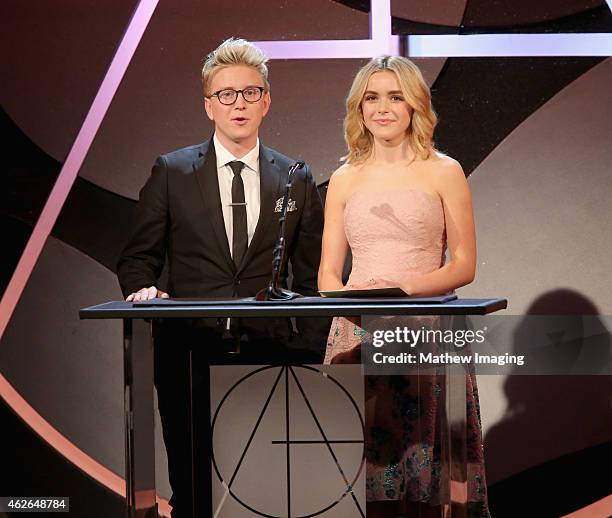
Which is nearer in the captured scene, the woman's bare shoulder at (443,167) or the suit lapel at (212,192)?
the woman's bare shoulder at (443,167)

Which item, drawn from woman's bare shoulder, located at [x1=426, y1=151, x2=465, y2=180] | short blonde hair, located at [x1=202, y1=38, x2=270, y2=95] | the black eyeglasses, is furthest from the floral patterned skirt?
short blonde hair, located at [x1=202, y1=38, x2=270, y2=95]

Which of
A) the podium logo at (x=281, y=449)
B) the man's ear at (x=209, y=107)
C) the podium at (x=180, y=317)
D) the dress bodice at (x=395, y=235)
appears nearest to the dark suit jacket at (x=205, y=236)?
the man's ear at (x=209, y=107)

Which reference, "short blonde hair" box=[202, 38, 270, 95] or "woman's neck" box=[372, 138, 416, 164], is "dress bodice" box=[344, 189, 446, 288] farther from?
"short blonde hair" box=[202, 38, 270, 95]

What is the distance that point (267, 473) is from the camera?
3389mm

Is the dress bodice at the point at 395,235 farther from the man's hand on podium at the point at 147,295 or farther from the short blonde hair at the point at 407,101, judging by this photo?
the man's hand on podium at the point at 147,295

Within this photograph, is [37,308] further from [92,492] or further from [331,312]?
[331,312]

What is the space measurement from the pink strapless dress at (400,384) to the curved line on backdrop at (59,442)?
165 centimetres

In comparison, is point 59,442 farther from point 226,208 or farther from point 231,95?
point 231,95

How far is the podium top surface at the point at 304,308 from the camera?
9.73ft

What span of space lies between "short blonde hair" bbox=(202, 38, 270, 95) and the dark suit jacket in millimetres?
322

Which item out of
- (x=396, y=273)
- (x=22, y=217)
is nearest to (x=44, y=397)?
(x=22, y=217)

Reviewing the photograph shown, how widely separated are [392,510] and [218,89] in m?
1.90

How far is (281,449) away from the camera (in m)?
3.38

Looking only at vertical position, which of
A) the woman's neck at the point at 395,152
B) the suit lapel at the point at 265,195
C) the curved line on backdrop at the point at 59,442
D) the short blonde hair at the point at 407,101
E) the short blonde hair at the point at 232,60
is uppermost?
the short blonde hair at the point at 232,60
